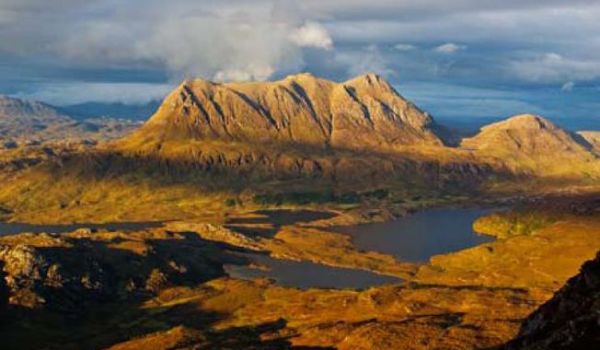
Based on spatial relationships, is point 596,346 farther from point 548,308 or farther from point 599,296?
point 548,308

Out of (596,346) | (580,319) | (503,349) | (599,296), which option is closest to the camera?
(596,346)

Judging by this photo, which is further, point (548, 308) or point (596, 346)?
point (548, 308)

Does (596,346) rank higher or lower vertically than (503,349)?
higher

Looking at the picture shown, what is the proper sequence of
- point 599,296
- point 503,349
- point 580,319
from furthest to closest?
1. point 503,349
2. point 599,296
3. point 580,319

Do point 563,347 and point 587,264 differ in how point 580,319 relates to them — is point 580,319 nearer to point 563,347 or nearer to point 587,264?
point 563,347

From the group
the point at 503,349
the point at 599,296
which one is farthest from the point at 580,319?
the point at 503,349

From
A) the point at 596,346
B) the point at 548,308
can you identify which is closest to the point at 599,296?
the point at 548,308
